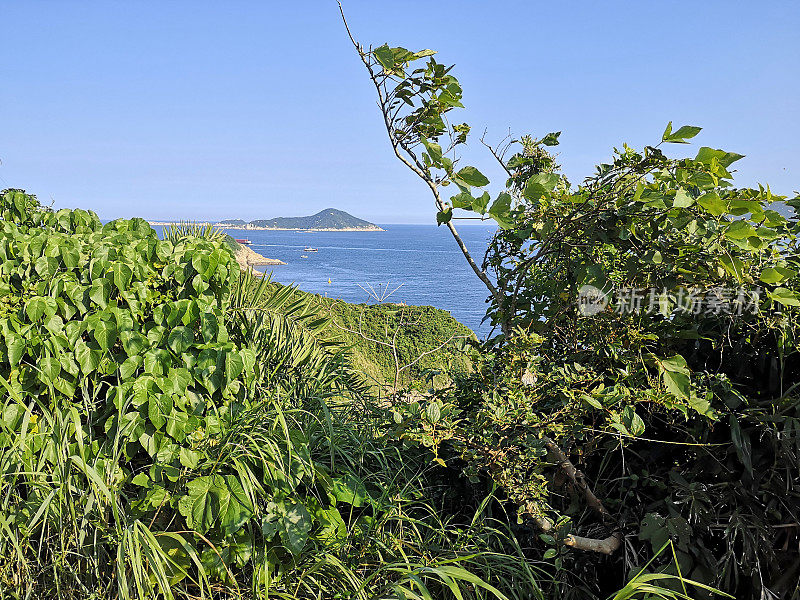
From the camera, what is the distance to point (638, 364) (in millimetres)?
1796

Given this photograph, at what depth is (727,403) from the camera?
172 centimetres

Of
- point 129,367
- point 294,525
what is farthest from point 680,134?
point 129,367

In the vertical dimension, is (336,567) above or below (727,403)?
below

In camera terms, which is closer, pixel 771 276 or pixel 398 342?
pixel 771 276

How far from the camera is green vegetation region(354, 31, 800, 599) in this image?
5.30 feet

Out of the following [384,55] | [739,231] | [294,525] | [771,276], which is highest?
[384,55]

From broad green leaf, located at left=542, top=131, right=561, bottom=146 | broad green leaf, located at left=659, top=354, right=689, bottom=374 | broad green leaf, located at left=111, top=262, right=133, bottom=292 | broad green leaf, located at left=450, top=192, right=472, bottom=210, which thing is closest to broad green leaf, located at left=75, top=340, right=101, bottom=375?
broad green leaf, located at left=111, top=262, right=133, bottom=292

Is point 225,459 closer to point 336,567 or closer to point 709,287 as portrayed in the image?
point 336,567

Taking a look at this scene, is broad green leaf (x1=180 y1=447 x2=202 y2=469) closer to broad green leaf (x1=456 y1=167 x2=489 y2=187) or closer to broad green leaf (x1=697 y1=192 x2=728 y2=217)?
broad green leaf (x1=456 y1=167 x2=489 y2=187)

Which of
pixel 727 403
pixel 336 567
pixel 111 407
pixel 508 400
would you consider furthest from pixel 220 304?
pixel 727 403

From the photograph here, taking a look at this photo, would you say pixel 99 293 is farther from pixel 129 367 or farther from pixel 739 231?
pixel 739 231

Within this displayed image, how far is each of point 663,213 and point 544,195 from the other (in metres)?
0.36

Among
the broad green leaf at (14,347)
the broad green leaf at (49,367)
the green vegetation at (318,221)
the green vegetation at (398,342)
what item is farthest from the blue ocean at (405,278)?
the green vegetation at (318,221)

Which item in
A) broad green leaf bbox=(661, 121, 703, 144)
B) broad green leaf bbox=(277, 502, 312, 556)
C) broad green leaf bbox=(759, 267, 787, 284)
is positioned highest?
broad green leaf bbox=(661, 121, 703, 144)
